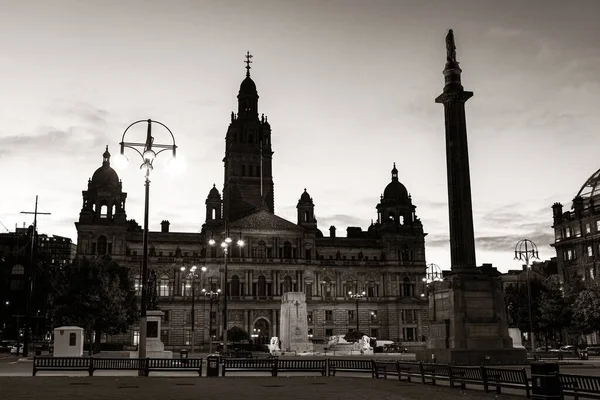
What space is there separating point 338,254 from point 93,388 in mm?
89307

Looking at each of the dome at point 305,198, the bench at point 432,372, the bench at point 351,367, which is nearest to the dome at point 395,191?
the dome at point 305,198

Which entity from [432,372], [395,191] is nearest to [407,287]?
[395,191]

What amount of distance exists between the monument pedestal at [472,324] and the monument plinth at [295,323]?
3026cm

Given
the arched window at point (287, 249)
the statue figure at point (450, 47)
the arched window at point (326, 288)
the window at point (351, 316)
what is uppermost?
the statue figure at point (450, 47)

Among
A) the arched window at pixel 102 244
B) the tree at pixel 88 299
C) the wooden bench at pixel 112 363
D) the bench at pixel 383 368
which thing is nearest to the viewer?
the bench at pixel 383 368

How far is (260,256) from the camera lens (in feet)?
332

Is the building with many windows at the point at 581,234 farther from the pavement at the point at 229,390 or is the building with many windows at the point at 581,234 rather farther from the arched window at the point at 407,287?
the pavement at the point at 229,390

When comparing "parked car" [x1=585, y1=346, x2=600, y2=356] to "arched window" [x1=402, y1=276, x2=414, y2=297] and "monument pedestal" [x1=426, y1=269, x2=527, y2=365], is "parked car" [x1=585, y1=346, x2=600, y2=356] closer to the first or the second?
"monument pedestal" [x1=426, y1=269, x2=527, y2=365]

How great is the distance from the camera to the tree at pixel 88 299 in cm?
6325

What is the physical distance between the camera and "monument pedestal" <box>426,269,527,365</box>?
29.4m

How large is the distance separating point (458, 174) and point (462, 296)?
5859 millimetres

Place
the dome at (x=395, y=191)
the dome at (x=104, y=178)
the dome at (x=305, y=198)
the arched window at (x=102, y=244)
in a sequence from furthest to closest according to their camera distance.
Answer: the dome at (x=395, y=191), the dome at (x=305, y=198), the dome at (x=104, y=178), the arched window at (x=102, y=244)

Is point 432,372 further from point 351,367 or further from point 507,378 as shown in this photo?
point 351,367

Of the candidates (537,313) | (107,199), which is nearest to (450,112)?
(537,313)
